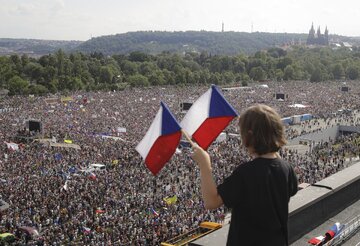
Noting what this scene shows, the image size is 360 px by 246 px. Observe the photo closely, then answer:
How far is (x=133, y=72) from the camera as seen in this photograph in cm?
10431

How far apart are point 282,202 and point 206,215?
15.0 meters

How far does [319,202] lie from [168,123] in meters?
4.08

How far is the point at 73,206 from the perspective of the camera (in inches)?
699

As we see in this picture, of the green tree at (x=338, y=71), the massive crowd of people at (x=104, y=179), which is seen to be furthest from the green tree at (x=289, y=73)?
the massive crowd of people at (x=104, y=179)

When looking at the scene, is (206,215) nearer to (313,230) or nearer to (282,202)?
(313,230)

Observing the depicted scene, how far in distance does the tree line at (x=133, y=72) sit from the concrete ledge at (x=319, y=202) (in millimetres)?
67490

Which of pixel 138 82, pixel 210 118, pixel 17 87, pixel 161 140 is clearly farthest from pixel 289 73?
pixel 161 140

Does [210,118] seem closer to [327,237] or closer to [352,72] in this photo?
[327,237]

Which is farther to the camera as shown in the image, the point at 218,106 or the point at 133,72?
the point at 133,72

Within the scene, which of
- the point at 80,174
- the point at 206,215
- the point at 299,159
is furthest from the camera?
the point at 299,159

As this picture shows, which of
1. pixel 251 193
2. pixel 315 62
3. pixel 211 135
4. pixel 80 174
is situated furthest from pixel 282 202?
pixel 315 62

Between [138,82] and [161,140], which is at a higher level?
[161,140]

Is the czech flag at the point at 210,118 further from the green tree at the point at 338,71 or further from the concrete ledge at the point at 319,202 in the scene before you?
the green tree at the point at 338,71

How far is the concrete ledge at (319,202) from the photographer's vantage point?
22.2 ft
